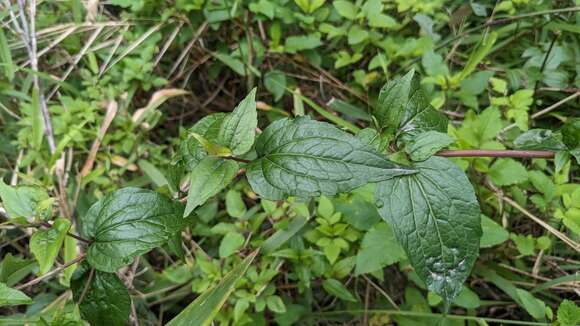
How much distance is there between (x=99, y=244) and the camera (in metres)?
0.82

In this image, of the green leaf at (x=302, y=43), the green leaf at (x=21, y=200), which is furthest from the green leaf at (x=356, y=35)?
the green leaf at (x=21, y=200)

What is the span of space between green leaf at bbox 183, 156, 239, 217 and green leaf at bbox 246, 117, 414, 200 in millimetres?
36

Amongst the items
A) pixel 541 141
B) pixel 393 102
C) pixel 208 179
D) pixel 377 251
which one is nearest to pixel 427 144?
pixel 393 102

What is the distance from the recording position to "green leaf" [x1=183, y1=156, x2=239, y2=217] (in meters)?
0.69

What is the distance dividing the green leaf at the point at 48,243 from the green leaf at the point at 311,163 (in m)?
0.38

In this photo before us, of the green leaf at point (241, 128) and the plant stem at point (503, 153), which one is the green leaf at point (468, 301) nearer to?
the plant stem at point (503, 153)

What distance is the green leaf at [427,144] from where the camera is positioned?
0.73m

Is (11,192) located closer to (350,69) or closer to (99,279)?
(99,279)

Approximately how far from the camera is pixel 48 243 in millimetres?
824

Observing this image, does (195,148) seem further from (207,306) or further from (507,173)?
(507,173)

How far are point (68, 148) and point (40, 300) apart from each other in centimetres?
54

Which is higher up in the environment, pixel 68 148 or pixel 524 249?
pixel 68 148

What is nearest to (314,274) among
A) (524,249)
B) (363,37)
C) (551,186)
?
(524,249)

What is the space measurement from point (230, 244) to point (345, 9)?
2.95ft
